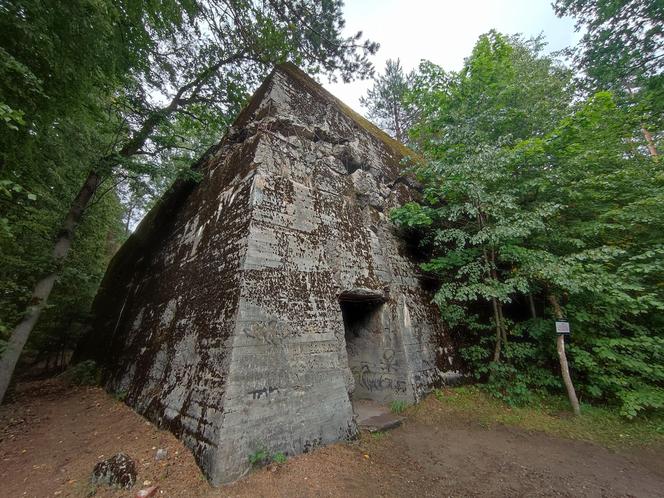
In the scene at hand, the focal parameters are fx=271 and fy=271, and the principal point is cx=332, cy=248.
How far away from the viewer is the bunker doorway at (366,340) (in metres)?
5.15

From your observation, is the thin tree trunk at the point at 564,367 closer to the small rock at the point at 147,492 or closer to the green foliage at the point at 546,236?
the green foliage at the point at 546,236

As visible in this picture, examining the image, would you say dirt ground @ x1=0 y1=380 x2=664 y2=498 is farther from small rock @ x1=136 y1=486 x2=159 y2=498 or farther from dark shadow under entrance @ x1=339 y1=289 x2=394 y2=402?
dark shadow under entrance @ x1=339 y1=289 x2=394 y2=402

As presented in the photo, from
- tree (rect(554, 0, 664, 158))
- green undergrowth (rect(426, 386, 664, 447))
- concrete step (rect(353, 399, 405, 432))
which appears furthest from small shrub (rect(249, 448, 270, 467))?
tree (rect(554, 0, 664, 158))

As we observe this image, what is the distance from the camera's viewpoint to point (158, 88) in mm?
6867

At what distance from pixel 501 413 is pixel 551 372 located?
1731 millimetres

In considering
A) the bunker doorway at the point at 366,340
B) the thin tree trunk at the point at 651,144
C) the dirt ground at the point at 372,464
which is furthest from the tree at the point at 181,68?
the thin tree trunk at the point at 651,144

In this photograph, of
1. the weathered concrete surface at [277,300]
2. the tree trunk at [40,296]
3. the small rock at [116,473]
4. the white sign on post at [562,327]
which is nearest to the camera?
the small rock at [116,473]

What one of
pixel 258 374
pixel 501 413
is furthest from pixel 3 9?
pixel 501 413

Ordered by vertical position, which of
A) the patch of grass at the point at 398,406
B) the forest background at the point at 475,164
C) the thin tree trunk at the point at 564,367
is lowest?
the patch of grass at the point at 398,406

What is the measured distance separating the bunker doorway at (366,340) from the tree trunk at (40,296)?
230 inches

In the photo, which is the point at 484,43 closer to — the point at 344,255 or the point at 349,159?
the point at 349,159

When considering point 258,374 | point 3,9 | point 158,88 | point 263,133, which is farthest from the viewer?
point 158,88

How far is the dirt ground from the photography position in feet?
9.00

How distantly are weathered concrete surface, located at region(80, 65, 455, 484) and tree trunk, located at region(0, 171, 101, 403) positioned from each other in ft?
4.94
